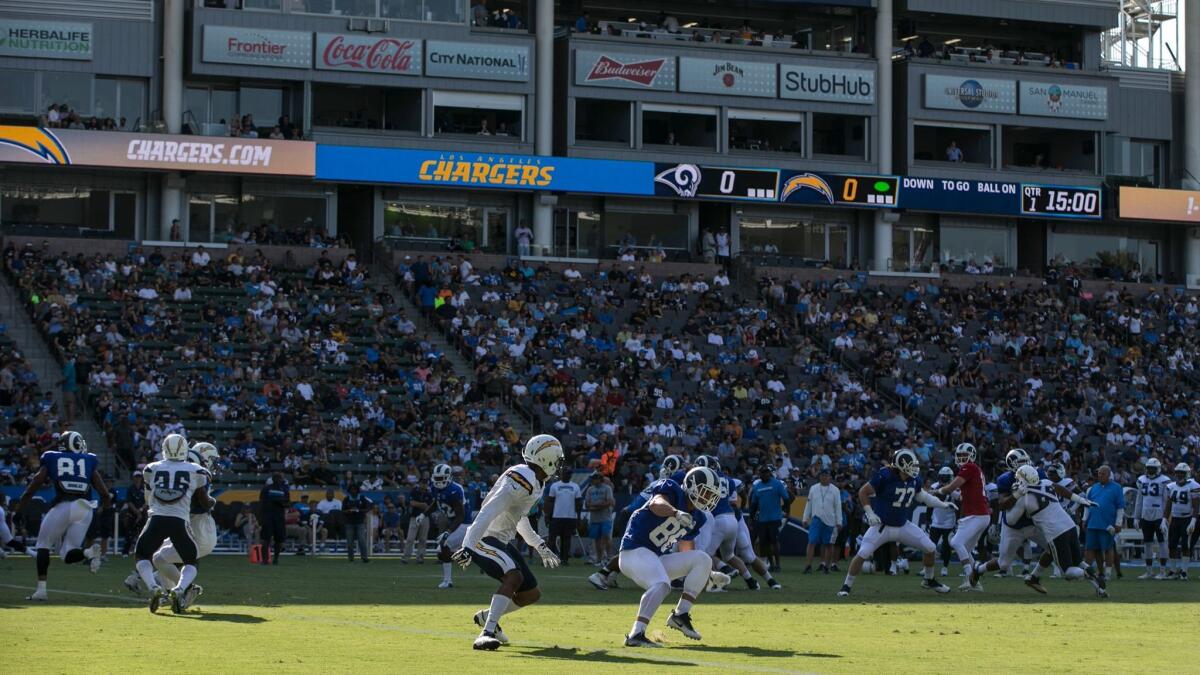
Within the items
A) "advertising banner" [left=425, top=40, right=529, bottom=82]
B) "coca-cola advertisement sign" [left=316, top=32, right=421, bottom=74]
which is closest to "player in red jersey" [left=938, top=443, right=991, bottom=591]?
"coca-cola advertisement sign" [left=316, top=32, right=421, bottom=74]

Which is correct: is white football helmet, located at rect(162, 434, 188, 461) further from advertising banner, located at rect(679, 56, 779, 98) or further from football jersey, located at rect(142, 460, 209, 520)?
advertising banner, located at rect(679, 56, 779, 98)

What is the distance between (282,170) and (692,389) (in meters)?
13.5

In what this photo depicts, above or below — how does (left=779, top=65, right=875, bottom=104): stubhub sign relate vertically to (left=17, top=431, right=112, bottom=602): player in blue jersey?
above

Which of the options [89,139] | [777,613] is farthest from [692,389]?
[777,613]

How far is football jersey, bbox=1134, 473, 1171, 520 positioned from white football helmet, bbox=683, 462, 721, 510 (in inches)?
654

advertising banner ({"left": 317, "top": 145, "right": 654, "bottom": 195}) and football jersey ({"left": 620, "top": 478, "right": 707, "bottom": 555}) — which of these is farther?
advertising banner ({"left": 317, "top": 145, "right": 654, "bottom": 195})

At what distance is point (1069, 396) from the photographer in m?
48.2

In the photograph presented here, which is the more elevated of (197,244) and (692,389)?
(197,244)

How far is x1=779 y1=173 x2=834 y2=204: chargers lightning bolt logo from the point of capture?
181 feet

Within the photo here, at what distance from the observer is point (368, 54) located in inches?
1996

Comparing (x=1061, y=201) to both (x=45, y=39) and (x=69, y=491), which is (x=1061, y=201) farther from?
(x=69, y=491)

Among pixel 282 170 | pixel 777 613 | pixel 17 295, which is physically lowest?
pixel 777 613

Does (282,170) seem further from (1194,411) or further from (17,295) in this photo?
(1194,411)

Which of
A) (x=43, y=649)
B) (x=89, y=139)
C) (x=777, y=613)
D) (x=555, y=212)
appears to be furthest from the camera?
(x=555, y=212)
